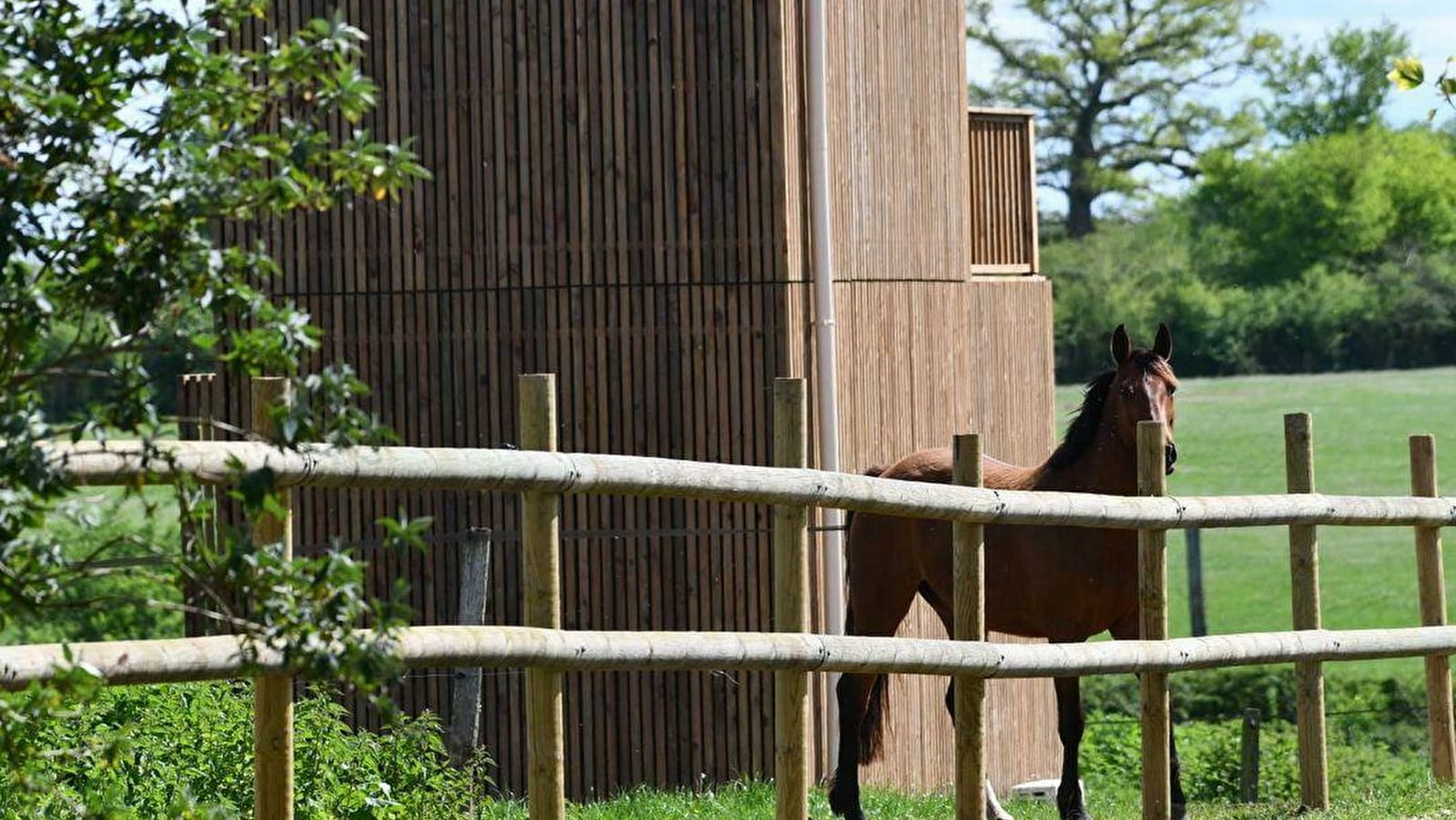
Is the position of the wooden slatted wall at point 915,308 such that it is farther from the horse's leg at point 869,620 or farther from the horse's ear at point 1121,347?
the horse's ear at point 1121,347

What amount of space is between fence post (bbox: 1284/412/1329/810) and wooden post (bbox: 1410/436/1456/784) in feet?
3.93

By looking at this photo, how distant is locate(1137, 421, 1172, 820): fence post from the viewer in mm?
7863

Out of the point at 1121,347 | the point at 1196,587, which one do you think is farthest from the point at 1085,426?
the point at 1196,587

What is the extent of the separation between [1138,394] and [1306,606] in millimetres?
1275

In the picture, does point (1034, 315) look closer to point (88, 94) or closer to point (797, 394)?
point (797, 394)

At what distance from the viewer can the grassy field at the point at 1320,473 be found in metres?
36.4

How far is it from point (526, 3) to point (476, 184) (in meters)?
0.99

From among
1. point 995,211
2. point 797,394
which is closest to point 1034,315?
point 995,211

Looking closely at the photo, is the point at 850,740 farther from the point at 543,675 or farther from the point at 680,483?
the point at 543,675

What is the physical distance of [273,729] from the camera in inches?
203

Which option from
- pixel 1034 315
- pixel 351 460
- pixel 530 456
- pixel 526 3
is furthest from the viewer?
pixel 1034 315

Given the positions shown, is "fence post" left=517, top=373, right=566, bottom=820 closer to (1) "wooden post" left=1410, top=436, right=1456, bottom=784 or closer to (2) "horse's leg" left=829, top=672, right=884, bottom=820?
(2) "horse's leg" left=829, top=672, right=884, bottom=820

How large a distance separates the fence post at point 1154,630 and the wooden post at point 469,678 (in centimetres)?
258

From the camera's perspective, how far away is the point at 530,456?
5.67m
